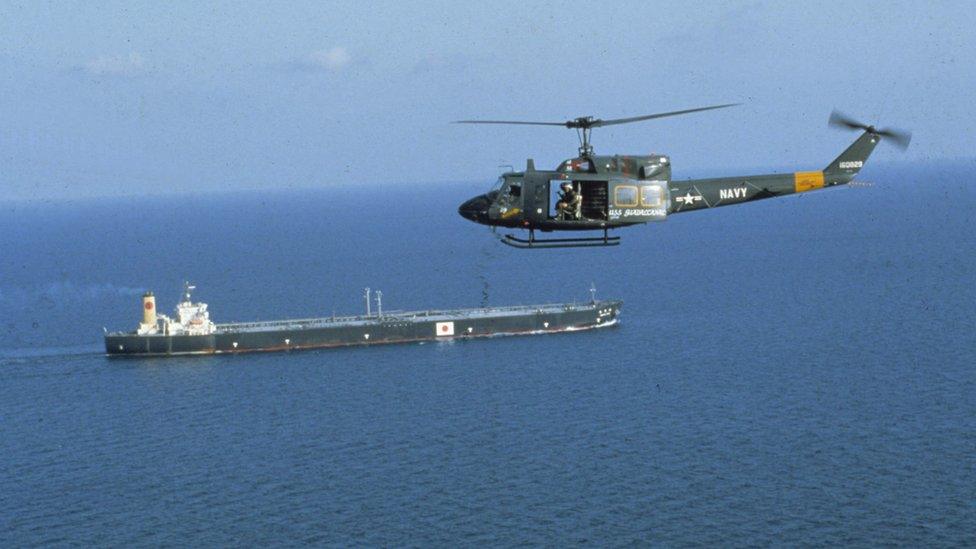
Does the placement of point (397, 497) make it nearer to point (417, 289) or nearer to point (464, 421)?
point (464, 421)

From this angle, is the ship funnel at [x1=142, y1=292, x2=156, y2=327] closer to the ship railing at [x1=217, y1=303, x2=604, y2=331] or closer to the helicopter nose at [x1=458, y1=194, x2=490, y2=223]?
the ship railing at [x1=217, y1=303, x2=604, y2=331]

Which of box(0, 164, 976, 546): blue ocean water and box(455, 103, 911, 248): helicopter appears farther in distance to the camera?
box(0, 164, 976, 546): blue ocean water

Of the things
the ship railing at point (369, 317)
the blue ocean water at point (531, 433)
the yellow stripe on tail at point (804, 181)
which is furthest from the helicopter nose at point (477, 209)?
the ship railing at point (369, 317)

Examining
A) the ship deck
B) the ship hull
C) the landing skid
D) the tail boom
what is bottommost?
the ship hull

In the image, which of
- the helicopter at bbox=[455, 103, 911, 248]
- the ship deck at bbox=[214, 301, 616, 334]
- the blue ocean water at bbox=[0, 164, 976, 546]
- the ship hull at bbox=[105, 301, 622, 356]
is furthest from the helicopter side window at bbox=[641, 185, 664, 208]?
the ship deck at bbox=[214, 301, 616, 334]

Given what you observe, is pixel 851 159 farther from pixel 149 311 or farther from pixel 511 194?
pixel 149 311

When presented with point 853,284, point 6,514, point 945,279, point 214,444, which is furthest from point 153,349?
point 945,279
